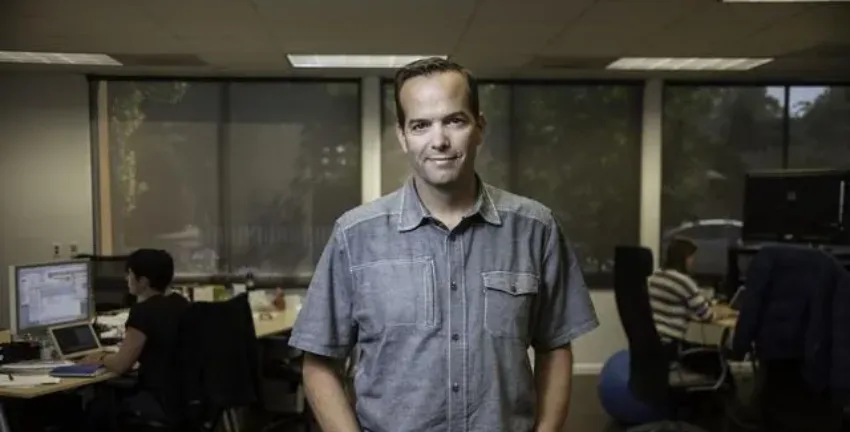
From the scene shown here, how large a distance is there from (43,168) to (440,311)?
20.2 ft

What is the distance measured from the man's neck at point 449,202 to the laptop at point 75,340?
323 centimetres

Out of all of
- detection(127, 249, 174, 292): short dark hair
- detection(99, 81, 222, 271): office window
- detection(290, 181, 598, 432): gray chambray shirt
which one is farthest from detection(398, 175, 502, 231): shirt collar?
detection(99, 81, 222, 271): office window

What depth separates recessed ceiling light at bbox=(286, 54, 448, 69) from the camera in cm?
577

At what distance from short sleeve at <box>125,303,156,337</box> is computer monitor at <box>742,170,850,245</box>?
3.88 metres

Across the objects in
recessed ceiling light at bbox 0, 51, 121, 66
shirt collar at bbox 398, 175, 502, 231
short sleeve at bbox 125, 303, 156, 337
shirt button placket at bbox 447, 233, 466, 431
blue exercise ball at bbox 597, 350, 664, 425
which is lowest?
blue exercise ball at bbox 597, 350, 664, 425

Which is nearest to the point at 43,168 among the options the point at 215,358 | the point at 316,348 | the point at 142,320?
the point at 142,320

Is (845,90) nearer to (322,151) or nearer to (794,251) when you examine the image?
(794,251)

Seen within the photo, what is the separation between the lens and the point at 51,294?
426cm

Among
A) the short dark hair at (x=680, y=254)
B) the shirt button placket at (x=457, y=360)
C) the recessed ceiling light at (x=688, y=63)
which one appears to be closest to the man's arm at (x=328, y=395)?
the shirt button placket at (x=457, y=360)

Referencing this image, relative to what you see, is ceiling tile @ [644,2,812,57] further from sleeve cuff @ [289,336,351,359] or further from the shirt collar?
sleeve cuff @ [289,336,351,359]

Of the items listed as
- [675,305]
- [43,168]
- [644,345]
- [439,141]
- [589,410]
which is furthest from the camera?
[43,168]

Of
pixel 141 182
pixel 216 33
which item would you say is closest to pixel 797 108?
pixel 216 33

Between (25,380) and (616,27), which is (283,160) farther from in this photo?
(25,380)

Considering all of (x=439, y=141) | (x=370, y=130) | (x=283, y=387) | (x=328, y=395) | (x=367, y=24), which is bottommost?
(x=283, y=387)
